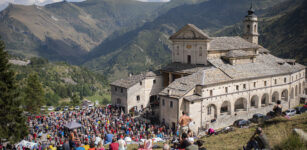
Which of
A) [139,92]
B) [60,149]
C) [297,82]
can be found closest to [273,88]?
[297,82]

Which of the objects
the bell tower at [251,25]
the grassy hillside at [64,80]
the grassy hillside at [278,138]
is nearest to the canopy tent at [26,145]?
the grassy hillside at [278,138]

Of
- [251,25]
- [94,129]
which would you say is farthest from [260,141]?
[251,25]

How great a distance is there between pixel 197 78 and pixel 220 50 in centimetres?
1099

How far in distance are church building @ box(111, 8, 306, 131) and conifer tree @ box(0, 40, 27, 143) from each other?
64.8ft

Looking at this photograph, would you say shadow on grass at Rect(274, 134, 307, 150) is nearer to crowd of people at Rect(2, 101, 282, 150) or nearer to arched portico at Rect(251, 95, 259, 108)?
crowd of people at Rect(2, 101, 282, 150)

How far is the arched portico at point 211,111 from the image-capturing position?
156 feet

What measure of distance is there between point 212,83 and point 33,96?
45805mm

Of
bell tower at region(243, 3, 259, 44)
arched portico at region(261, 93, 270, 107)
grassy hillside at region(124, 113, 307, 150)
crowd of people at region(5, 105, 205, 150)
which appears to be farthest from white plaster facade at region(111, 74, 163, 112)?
grassy hillside at region(124, 113, 307, 150)

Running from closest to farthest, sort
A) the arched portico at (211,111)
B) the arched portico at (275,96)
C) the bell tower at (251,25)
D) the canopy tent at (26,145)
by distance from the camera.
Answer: the canopy tent at (26,145), the arched portico at (211,111), the arched portico at (275,96), the bell tower at (251,25)

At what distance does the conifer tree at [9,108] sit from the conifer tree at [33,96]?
28.9 m

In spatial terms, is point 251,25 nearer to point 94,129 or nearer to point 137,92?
point 137,92

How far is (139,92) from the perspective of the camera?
5447 cm

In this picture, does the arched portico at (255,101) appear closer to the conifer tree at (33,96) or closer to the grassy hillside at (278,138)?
the grassy hillside at (278,138)

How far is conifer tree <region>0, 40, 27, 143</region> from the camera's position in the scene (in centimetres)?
3834
